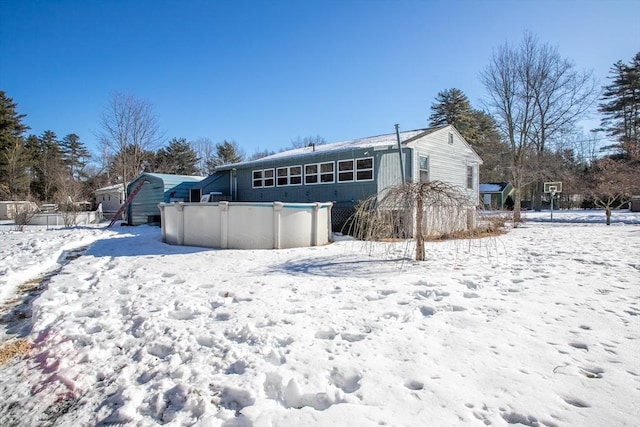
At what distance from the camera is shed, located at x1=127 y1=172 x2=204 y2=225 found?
16297 millimetres

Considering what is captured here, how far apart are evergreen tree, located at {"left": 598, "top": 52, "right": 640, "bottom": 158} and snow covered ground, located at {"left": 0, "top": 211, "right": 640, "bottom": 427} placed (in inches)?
1400

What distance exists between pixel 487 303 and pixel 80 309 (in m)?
5.01

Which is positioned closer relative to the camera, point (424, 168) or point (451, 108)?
point (424, 168)

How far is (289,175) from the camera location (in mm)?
14539

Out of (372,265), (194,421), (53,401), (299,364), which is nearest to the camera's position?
(194,421)

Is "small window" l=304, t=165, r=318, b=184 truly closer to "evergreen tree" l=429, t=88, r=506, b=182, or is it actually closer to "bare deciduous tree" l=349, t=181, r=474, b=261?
"bare deciduous tree" l=349, t=181, r=474, b=261

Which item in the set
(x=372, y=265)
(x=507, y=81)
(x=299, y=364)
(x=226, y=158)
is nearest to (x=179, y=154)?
(x=226, y=158)

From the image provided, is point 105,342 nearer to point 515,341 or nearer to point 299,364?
point 299,364

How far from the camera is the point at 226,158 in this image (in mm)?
41688

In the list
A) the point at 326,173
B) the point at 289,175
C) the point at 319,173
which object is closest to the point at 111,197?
the point at 289,175

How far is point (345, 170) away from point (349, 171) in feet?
0.69

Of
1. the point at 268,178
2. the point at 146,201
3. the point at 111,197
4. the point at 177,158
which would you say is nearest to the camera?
the point at 268,178

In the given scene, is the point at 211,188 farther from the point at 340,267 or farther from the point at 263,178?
the point at 340,267

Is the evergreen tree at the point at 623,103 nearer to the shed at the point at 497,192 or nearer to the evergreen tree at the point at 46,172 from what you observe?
the shed at the point at 497,192
